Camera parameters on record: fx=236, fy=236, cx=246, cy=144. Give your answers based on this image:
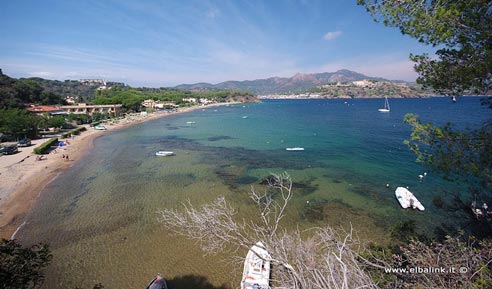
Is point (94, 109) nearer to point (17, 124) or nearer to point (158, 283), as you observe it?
point (17, 124)

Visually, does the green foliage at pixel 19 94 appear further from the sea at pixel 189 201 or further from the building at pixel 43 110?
the sea at pixel 189 201

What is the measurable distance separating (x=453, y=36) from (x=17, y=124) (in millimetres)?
53745

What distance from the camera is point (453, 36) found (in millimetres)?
6898

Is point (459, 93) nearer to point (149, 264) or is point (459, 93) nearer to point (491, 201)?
point (491, 201)

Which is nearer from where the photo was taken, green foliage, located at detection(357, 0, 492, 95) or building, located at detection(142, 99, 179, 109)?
green foliage, located at detection(357, 0, 492, 95)

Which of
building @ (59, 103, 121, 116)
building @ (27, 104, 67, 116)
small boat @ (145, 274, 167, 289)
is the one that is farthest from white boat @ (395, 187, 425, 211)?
building @ (59, 103, 121, 116)

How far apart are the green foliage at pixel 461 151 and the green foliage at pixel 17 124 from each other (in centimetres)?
5288

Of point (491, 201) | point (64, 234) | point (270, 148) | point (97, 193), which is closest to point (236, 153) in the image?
point (270, 148)

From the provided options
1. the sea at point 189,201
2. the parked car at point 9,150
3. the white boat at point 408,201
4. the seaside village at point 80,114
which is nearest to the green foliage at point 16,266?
the sea at point 189,201

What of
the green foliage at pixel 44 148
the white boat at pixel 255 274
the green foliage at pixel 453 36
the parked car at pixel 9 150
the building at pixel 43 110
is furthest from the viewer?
the building at pixel 43 110

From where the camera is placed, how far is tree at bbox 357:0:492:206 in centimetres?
641

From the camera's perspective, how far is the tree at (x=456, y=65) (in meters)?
6.41

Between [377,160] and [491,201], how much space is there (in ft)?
71.2

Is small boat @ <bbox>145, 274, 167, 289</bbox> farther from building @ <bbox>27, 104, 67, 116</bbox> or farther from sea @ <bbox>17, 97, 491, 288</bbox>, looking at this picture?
building @ <bbox>27, 104, 67, 116</bbox>
